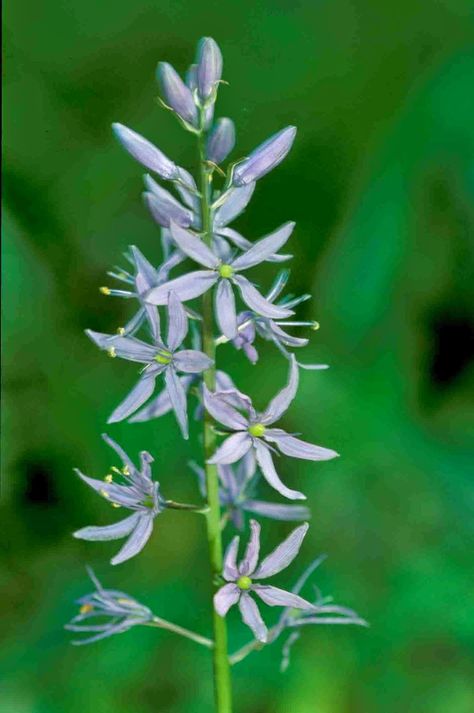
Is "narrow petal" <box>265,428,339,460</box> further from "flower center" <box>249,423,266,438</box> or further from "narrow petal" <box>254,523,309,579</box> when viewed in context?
"narrow petal" <box>254,523,309,579</box>

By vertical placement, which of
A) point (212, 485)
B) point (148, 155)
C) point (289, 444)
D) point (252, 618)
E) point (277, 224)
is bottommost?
point (252, 618)

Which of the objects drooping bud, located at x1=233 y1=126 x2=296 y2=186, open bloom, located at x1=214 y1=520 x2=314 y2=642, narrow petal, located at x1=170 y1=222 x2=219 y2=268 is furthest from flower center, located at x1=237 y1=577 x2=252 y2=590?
drooping bud, located at x1=233 y1=126 x2=296 y2=186

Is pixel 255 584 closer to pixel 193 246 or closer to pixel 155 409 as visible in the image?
pixel 155 409

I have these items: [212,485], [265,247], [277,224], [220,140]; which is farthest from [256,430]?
[277,224]

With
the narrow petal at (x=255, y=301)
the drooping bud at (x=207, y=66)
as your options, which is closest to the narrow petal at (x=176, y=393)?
the narrow petal at (x=255, y=301)

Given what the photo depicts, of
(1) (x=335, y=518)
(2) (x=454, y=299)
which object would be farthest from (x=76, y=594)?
(2) (x=454, y=299)

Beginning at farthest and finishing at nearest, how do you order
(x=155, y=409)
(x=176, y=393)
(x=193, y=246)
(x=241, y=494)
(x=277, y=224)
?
(x=277, y=224), (x=241, y=494), (x=155, y=409), (x=176, y=393), (x=193, y=246)
